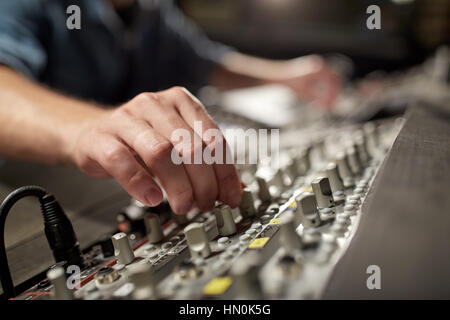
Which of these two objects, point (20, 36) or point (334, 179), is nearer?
point (334, 179)

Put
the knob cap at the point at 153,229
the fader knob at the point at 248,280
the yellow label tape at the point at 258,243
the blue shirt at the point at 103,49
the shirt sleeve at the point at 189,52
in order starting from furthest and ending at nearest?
the shirt sleeve at the point at 189,52
the blue shirt at the point at 103,49
the knob cap at the point at 153,229
the yellow label tape at the point at 258,243
the fader knob at the point at 248,280

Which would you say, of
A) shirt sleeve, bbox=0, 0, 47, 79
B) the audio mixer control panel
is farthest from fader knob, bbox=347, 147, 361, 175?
shirt sleeve, bbox=0, 0, 47, 79

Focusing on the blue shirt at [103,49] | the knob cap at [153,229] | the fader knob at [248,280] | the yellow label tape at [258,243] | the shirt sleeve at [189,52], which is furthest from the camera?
the shirt sleeve at [189,52]

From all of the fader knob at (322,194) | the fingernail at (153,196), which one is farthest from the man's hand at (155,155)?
the fader knob at (322,194)

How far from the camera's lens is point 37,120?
64 cm

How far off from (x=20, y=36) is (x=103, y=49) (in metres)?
0.55

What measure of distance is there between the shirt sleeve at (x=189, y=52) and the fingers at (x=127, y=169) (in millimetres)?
1570

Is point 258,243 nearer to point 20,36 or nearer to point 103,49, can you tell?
point 20,36

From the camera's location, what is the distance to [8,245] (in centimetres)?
45

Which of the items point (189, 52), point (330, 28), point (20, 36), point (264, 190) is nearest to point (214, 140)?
point (264, 190)

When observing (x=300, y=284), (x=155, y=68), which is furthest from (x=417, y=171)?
(x=155, y=68)

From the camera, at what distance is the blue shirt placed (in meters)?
0.96

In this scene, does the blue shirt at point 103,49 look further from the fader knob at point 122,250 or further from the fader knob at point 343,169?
the fader knob at point 343,169

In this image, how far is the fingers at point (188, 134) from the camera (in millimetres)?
452
